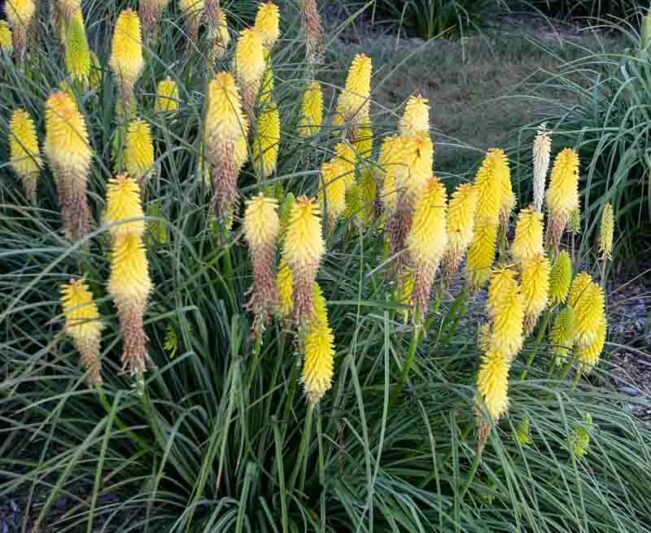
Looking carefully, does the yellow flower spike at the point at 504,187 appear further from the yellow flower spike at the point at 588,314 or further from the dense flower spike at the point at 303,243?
the dense flower spike at the point at 303,243

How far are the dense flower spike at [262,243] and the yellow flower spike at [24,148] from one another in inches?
33.1

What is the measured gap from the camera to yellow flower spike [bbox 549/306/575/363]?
2.89m

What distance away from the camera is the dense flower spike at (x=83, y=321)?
7.55 feet

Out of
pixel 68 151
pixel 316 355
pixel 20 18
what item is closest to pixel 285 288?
pixel 316 355

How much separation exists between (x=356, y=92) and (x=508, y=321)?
95cm

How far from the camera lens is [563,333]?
9.64ft

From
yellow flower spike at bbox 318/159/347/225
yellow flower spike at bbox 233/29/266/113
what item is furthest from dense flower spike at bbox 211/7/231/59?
yellow flower spike at bbox 318/159/347/225

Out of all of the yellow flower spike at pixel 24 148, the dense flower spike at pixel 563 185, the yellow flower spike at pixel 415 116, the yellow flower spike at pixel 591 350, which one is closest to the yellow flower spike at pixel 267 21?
the yellow flower spike at pixel 415 116

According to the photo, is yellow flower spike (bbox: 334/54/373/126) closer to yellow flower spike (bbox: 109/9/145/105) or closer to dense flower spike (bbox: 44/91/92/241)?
yellow flower spike (bbox: 109/9/145/105)

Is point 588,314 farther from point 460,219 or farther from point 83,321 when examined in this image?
point 83,321

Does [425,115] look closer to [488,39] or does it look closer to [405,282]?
[405,282]

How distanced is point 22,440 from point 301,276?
1160 mm

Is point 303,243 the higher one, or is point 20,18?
point 20,18

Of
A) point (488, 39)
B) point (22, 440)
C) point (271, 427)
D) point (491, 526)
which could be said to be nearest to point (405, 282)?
point (271, 427)
